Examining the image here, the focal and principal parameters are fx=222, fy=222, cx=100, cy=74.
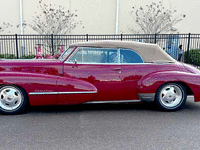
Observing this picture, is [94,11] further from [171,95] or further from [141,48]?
[171,95]

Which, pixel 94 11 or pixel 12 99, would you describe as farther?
pixel 94 11

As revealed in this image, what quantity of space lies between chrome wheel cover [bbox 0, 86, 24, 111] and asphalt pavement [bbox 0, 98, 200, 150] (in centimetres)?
21

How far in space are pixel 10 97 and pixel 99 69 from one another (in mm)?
1826

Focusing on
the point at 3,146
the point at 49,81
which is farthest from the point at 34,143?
the point at 49,81

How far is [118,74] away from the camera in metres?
4.59

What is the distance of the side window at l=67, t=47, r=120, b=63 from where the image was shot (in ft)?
15.1

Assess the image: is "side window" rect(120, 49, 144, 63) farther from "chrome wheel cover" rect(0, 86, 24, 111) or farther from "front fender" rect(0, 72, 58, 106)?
"chrome wheel cover" rect(0, 86, 24, 111)

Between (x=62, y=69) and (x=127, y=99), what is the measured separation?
1.49 meters

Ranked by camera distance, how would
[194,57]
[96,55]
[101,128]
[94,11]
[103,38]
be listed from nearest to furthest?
1. [101,128]
2. [96,55]
3. [103,38]
4. [194,57]
5. [94,11]

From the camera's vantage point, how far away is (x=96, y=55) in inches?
184

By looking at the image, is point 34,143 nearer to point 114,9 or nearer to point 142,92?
point 142,92

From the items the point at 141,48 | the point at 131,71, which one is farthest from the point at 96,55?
the point at 141,48

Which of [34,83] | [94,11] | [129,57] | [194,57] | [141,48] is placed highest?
[94,11]

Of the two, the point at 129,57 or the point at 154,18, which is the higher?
the point at 154,18
